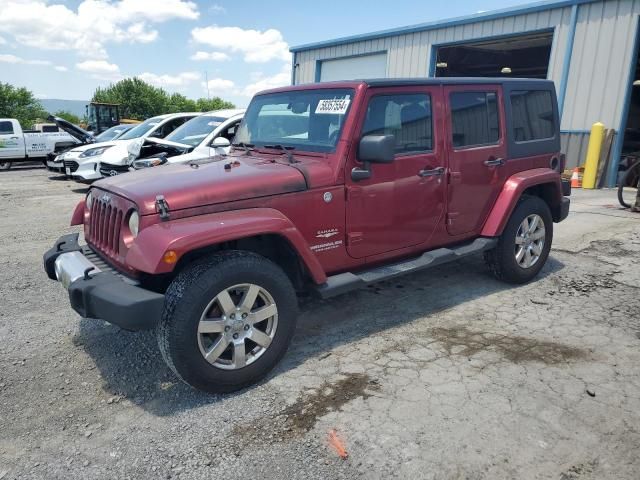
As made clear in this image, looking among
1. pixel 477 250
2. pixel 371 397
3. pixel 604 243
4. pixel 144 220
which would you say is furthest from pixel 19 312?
pixel 604 243

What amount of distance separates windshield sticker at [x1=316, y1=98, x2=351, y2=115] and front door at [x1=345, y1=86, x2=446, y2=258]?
15 cm

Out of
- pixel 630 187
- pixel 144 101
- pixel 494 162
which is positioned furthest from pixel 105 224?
pixel 144 101

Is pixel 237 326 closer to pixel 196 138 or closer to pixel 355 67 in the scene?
pixel 196 138

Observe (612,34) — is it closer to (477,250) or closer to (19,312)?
(477,250)

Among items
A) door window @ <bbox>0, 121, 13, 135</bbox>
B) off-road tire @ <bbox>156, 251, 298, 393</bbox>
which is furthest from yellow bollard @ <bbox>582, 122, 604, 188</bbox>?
door window @ <bbox>0, 121, 13, 135</bbox>

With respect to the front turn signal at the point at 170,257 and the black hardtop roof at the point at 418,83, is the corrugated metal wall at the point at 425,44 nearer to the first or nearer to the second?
the black hardtop roof at the point at 418,83

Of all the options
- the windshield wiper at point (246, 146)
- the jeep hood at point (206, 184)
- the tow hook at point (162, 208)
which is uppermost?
the windshield wiper at point (246, 146)

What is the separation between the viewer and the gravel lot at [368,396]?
2.40m

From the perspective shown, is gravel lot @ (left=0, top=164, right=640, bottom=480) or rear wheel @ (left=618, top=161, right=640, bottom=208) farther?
rear wheel @ (left=618, top=161, right=640, bottom=208)

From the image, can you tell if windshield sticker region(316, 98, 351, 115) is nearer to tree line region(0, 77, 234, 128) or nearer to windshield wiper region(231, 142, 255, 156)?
windshield wiper region(231, 142, 255, 156)

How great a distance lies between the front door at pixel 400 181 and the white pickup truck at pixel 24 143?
16449 mm

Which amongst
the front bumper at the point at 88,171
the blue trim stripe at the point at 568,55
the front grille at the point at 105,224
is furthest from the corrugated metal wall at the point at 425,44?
the front grille at the point at 105,224

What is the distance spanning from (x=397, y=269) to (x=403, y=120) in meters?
1.16

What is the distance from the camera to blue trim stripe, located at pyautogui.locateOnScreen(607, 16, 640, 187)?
34.7 feet
